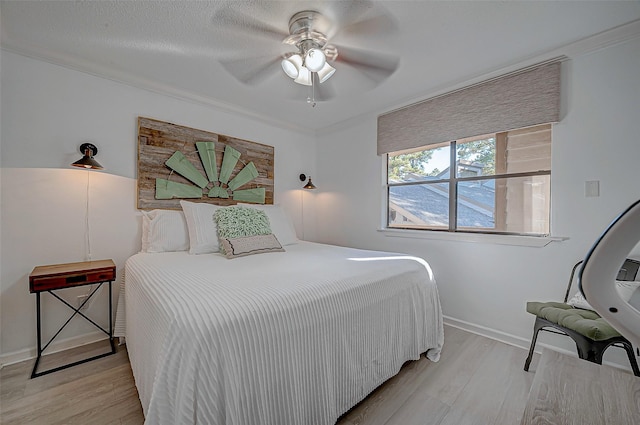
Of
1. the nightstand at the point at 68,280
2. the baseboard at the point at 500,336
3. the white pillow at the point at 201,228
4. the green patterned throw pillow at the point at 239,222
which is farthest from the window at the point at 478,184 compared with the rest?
the nightstand at the point at 68,280

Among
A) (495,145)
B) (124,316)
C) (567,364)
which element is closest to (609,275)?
(567,364)

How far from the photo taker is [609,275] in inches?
15.1

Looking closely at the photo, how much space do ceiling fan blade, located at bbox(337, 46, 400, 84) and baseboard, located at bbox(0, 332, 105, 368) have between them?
3032 mm

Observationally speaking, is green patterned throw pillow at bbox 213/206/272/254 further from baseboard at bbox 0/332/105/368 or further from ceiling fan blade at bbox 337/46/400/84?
ceiling fan blade at bbox 337/46/400/84

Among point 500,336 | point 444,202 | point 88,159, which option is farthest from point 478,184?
point 88,159

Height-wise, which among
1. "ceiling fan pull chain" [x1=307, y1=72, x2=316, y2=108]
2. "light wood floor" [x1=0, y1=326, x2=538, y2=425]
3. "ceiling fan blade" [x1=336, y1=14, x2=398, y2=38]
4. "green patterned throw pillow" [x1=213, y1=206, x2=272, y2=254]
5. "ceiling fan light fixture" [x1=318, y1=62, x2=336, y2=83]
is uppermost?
"ceiling fan blade" [x1=336, y1=14, x2=398, y2=38]

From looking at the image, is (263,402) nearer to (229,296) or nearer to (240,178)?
(229,296)

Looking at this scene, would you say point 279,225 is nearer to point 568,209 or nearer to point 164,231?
point 164,231

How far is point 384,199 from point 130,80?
287 centimetres

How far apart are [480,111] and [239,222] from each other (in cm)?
243

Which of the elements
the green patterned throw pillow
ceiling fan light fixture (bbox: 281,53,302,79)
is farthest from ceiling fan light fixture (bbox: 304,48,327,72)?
the green patterned throw pillow

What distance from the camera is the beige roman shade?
2.05 metres

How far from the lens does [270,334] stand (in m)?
1.10

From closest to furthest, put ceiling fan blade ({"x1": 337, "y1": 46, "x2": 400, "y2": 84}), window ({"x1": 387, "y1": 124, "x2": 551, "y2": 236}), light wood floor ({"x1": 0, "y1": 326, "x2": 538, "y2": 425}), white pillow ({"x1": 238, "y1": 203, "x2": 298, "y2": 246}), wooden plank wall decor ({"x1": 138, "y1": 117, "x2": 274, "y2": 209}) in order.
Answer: light wood floor ({"x1": 0, "y1": 326, "x2": 538, "y2": 425})
ceiling fan blade ({"x1": 337, "y1": 46, "x2": 400, "y2": 84})
window ({"x1": 387, "y1": 124, "x2": 551, "y2": 236})
wooden plank wall decor ({"x1": 138, "y1": 117, "x2": 274, "y2": 209})
white pillow ({"x1": 238, "y1": 203, "x2": 298, "y2": 246})
